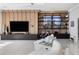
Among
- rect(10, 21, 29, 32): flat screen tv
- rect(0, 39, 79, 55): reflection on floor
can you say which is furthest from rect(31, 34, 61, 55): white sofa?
rect(10, 21, 29, 32): flat screen tv

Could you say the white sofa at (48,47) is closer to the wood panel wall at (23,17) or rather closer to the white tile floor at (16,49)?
the white tile floor at (16,49)

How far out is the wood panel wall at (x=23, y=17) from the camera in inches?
483

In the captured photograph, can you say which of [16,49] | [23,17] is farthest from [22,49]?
[23,17]

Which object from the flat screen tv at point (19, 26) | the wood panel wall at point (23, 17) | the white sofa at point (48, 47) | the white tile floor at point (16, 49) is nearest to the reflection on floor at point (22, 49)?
the white tile floor at point (16, 49)

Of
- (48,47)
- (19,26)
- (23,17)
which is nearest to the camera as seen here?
(48,47)

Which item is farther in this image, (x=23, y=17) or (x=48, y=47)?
(x=23, y=17)

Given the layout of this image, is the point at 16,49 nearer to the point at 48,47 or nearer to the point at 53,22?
the point at 48,47

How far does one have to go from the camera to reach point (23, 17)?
12352 mm

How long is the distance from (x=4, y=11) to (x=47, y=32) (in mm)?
3429

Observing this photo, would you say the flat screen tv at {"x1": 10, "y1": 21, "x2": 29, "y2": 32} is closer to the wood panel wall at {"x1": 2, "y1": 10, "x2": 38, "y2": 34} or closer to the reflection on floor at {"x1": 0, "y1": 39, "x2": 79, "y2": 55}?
the wood panel wall at {"x1": 2, "y1": 10, "x2": 38, "y2": 34}

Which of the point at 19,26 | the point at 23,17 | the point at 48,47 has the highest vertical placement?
the point at 23,17

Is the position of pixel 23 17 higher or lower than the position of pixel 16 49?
higher

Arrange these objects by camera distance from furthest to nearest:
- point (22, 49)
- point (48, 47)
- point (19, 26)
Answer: point (19, 26) → point (22, 49) → point (48, 47)
